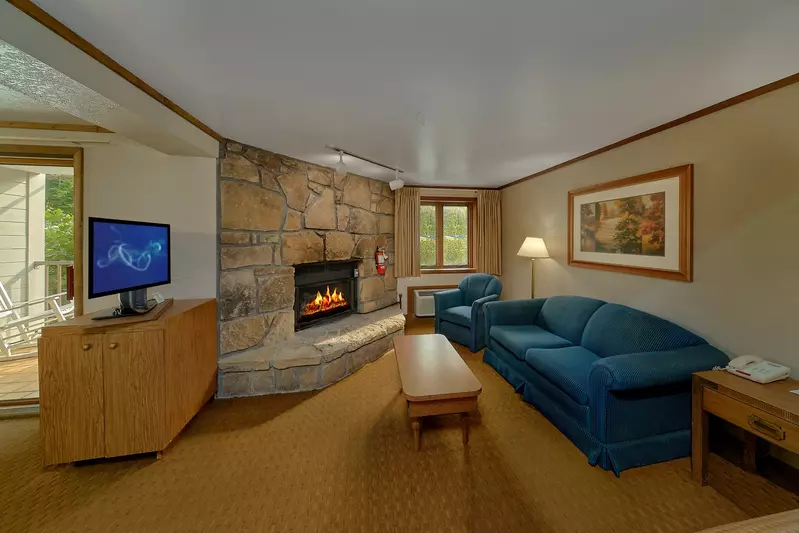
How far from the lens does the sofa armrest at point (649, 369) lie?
185 centimetres

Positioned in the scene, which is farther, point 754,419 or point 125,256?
point 125,256

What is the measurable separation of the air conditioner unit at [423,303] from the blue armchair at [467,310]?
2.31 ft

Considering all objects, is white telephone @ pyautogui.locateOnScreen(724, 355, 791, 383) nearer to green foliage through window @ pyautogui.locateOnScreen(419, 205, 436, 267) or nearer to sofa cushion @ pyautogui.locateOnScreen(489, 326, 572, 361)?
sofa cushion @ pyautogui.locateOnScreen(489, 326, 572, 361)

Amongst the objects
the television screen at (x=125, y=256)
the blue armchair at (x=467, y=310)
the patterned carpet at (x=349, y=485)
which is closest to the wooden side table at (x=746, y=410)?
the patterned carpet at (x=349, y=485)

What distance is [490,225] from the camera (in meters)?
5.09

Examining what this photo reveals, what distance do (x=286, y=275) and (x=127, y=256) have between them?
1384 millimetres

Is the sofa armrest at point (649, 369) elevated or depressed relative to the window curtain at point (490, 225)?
depressed

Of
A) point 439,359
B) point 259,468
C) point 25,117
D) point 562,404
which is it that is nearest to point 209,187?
point 25,117

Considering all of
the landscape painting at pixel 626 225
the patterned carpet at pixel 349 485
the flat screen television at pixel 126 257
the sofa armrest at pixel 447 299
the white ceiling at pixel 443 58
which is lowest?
the patterned carpet at pixel 349 485

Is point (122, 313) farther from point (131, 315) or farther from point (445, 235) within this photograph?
point (445, 235)

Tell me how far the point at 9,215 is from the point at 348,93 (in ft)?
Answer: 14.5

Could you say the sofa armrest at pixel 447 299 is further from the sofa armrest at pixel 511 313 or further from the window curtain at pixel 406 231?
the sofa armrest at pixel 511 313

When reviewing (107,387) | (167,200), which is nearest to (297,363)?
(107,387)

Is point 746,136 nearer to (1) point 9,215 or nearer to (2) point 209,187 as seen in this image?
(2) point 209,187
